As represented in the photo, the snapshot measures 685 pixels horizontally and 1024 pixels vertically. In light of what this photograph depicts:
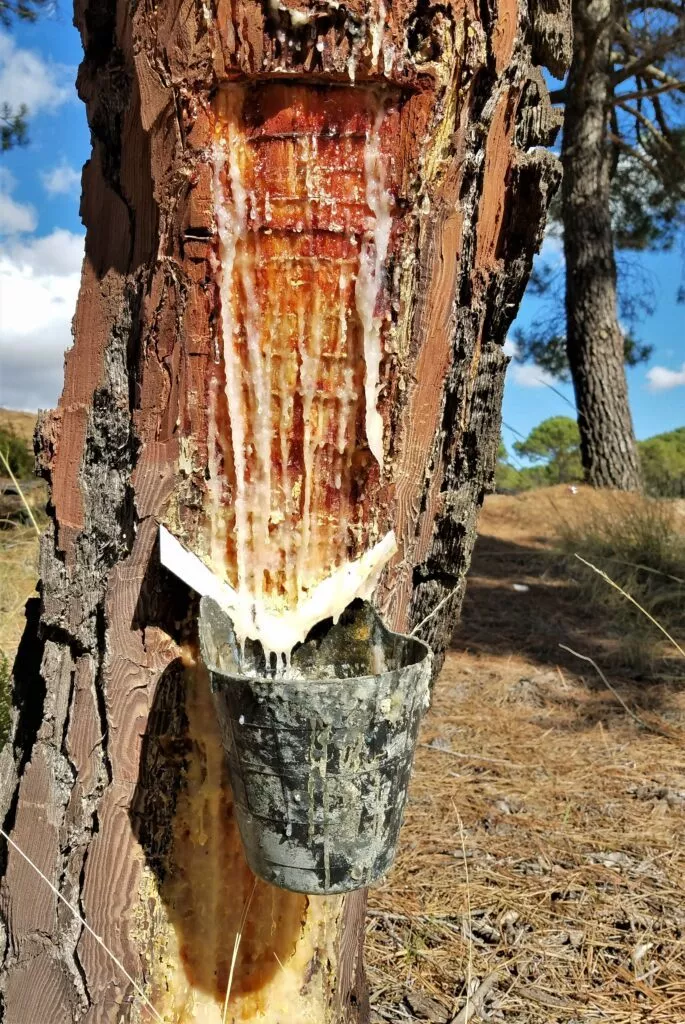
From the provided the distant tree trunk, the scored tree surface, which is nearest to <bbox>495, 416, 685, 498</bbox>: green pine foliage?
the distant tree trunk

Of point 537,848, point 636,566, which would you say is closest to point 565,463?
point 636,566

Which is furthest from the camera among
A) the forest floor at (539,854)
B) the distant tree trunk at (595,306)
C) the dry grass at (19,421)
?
the dry grass at (19,421)

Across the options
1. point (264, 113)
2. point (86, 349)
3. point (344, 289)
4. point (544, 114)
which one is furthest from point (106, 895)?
point (544, 114)

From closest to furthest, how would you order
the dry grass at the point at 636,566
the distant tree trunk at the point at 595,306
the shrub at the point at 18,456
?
the dry grass at the point at 636,566 → the shrub at the point at 18,456 → the distant tree trunk at the point at 595,306

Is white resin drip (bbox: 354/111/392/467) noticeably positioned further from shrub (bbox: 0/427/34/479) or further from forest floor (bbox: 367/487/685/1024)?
shrub (bbox: 0/427/34/479)

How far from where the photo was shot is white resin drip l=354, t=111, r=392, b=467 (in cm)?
117

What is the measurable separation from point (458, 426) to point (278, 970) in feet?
3.07

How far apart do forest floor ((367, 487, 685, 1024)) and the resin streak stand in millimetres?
724

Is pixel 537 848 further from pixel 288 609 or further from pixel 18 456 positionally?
pixel 18 456

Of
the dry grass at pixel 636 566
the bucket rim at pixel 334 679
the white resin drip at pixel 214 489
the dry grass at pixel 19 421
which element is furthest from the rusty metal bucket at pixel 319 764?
the dry grass at pixel 19 421

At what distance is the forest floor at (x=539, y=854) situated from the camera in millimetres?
1666

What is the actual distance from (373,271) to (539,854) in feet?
5.31

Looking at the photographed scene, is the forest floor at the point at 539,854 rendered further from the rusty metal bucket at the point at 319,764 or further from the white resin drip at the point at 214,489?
the white resin drip at the point at 214,489

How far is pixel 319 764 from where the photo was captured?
1.06 metres
